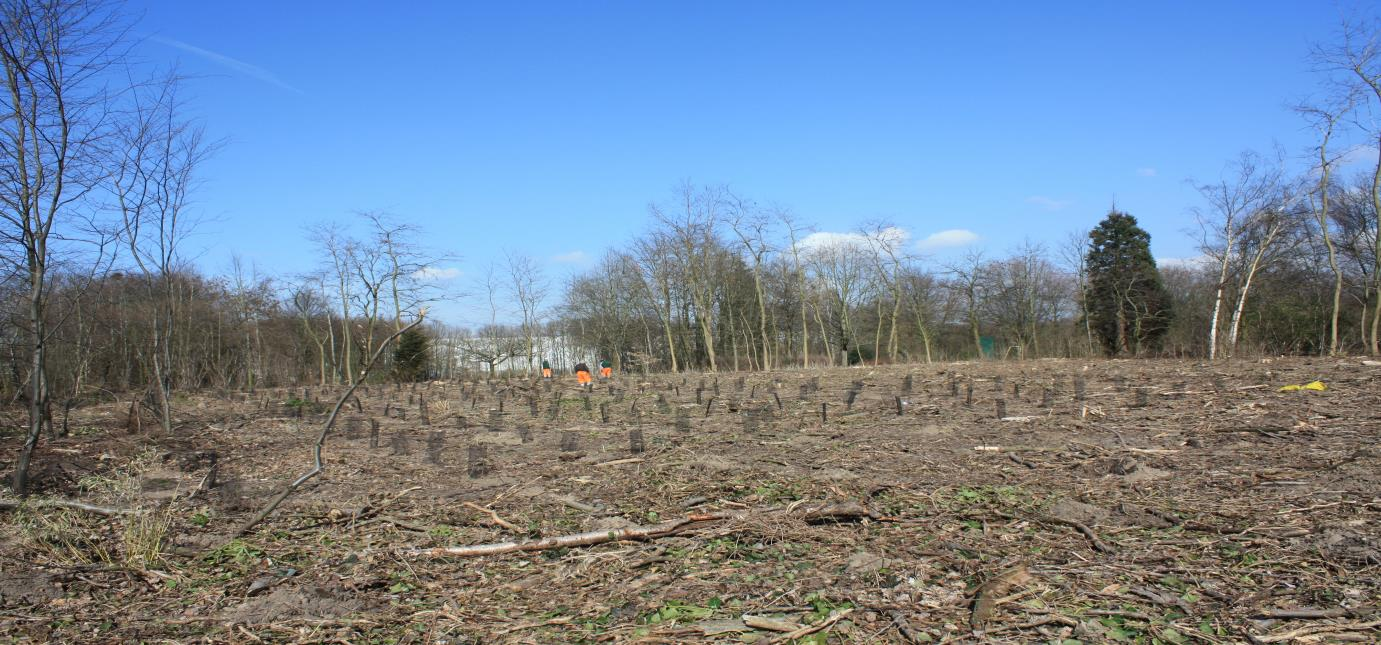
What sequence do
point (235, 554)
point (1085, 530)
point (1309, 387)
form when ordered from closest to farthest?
point (1085, 530), point (235, 554), point (1309, 387)

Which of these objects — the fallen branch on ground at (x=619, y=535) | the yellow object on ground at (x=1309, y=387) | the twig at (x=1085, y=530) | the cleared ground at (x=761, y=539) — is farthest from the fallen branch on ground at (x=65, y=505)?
the yellow object on ground at (x=1309, y=387)

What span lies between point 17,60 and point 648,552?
6.19m

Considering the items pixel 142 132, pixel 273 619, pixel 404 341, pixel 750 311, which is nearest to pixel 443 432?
pixel 142 132

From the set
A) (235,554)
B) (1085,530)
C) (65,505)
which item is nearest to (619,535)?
(235,554)

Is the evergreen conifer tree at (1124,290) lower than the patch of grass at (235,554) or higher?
higher

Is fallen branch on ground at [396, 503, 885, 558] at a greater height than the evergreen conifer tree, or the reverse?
the evergreen conifer tree

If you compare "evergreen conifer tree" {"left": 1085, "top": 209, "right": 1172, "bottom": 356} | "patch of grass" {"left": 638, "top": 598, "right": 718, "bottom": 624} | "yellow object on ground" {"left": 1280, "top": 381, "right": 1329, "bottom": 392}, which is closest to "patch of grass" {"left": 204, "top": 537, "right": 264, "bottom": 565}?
"patch of grass" {"left": 638, "top": 598, "right": 718, "bottom": 624}

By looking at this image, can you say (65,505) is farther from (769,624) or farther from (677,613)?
(769,624)

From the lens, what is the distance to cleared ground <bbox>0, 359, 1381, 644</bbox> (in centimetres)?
348

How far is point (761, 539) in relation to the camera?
4672 mm

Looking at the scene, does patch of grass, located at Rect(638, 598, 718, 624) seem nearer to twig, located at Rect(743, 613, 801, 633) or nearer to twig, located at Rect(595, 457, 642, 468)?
A: twig, located at Rect(743, 613, 801, 633)

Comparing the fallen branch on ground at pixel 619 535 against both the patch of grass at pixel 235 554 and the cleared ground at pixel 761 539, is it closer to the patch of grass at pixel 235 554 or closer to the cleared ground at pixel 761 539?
the cleared ground at pixel 761 539

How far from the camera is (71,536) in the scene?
187 inches

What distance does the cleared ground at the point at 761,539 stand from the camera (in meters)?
3.48
